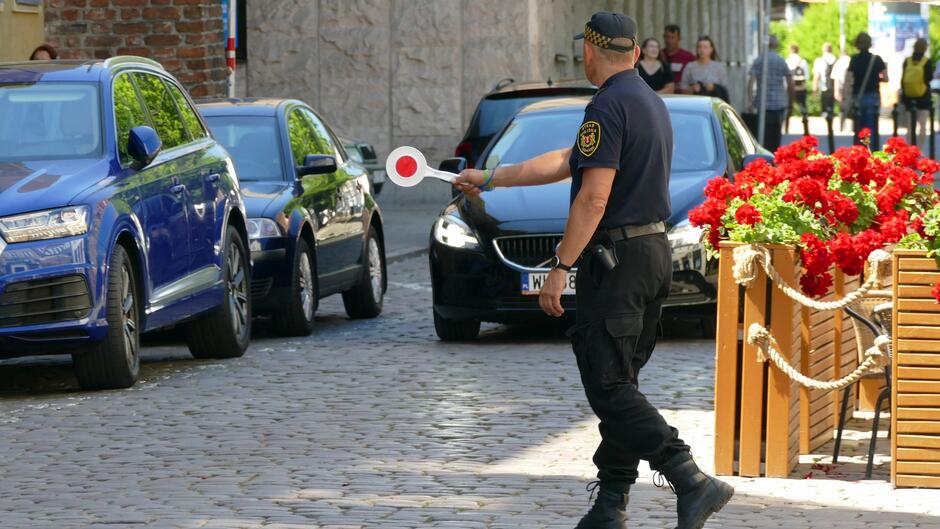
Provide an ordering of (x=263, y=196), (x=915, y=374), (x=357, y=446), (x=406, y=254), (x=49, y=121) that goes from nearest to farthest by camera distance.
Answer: (x=915, y=374), (x=357, y=446), (x=49, y=121), (x=263, y=196), (x=406, y=254)

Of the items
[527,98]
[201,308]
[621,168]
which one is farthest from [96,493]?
[527,98]

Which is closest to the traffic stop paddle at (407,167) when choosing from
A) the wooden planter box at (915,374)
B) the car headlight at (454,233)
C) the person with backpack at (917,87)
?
the wooden planter box at (915,374)

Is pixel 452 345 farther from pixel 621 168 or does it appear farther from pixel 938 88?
pixel 938 88

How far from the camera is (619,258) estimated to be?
6781 mm

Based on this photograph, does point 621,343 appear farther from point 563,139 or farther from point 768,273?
point 563,139

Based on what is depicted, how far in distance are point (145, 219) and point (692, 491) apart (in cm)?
500

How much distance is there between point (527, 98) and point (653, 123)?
46.5 ft

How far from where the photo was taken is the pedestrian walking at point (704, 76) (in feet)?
88.1

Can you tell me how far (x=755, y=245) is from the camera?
798cm

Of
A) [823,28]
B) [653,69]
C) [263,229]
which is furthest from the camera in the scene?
[823,28]

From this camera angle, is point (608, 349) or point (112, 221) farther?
point (112, 221)

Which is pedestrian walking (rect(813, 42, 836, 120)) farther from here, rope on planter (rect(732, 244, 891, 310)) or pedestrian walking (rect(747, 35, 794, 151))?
rope on planter (rect(732, 244, 891, 310))

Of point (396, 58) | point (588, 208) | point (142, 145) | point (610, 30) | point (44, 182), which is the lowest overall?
point (396, 58)

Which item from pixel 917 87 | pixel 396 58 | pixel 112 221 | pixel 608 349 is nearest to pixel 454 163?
pixel 112 221
